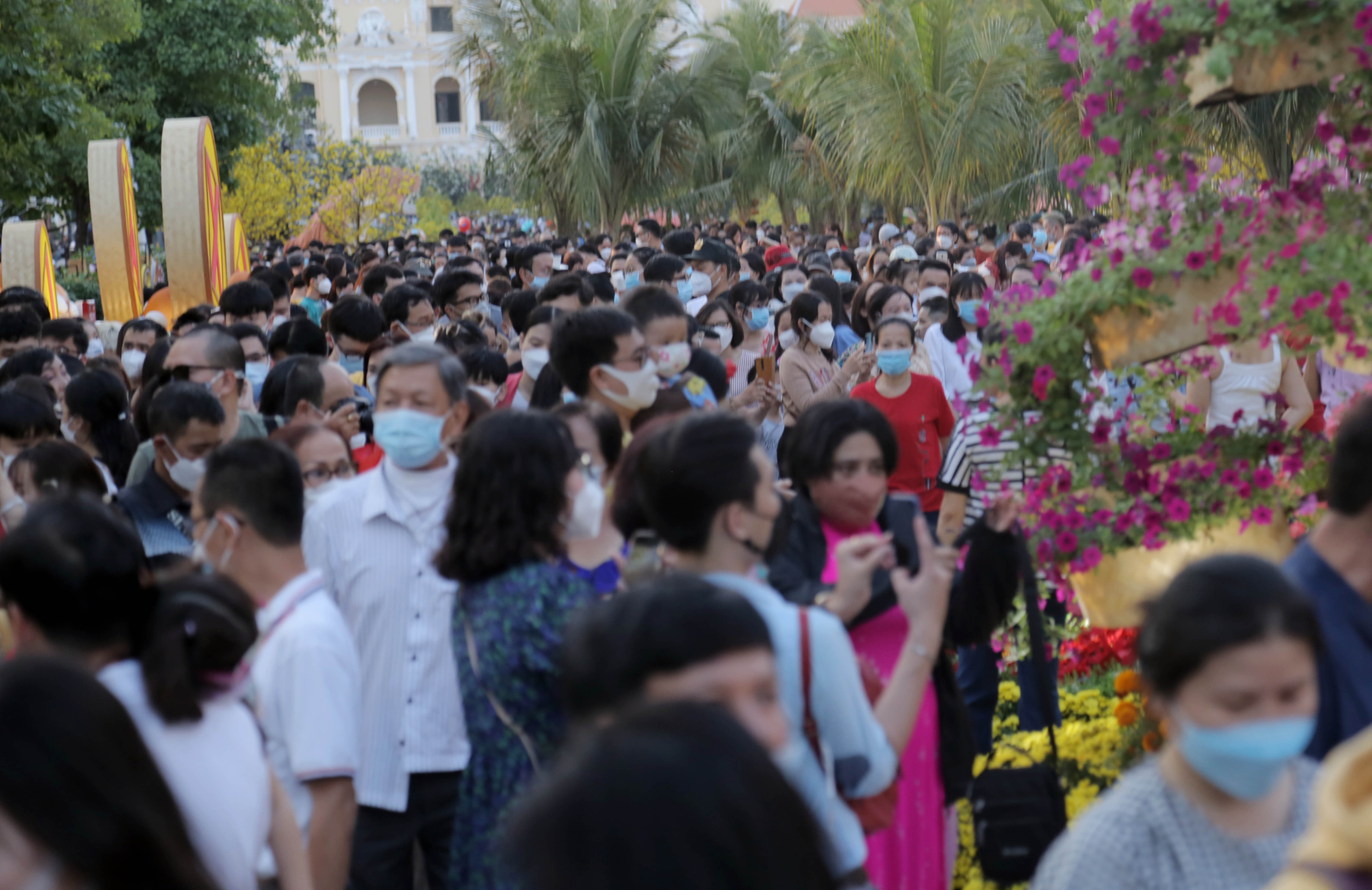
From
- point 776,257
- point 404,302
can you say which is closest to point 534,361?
point 404,302

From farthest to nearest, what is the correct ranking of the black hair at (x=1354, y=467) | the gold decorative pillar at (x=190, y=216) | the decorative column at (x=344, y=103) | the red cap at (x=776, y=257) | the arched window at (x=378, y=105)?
the arched window at (x=378, y=105)
the decorative column at (x=344, y=103)
the red cap at (x=776, y=257)
the gold decorative pillar at (x=190, y=216)
the black hair at (x=1354, y=467)

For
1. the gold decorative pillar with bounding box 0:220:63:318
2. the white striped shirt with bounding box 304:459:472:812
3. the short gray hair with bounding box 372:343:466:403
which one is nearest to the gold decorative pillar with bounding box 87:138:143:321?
the gold decorative pillar with bounding box 0:220:63:318

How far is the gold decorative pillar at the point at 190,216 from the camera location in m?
13.1

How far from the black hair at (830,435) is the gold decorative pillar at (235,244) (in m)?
13.9

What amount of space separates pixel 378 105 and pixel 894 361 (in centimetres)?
8395

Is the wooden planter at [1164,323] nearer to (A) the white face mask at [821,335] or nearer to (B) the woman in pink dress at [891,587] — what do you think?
(B) the woman in pink dress at [891,587]

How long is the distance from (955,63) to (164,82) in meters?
14.3

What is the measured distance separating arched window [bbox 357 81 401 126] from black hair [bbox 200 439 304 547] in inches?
3346

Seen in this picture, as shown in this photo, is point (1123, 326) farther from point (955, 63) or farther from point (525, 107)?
point (525, 107)

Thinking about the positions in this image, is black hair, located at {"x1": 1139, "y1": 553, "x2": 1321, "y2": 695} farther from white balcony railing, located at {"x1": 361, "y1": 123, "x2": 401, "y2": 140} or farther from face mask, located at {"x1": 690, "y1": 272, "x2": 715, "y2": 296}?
white balcony railing, located at {"x1": 361, "y1": 123, "x2": 401, "y2": 140}

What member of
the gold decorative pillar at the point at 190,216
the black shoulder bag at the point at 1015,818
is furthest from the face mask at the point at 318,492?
the gold decorative pillar at the point at 190,216

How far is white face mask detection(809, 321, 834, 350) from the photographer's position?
26.7ft

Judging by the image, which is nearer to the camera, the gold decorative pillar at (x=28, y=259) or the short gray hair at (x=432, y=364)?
the short gray hair at (x=432, y=364)

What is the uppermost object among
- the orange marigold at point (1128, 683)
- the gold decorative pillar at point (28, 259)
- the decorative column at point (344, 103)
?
the decorative column at point (344, 103)
